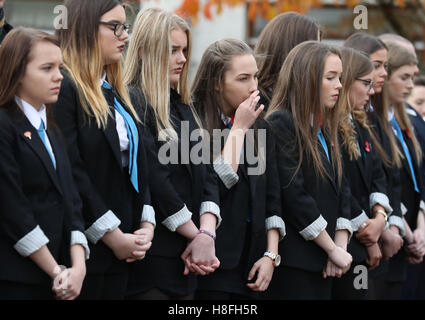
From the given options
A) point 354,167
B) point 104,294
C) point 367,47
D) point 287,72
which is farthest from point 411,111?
point 104,294

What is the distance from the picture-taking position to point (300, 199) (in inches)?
176

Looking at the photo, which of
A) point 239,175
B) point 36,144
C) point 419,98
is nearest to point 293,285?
point 239,175

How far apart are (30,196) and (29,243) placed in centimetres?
20

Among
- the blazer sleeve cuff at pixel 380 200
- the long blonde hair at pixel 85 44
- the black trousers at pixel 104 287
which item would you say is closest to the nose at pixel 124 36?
the long blonde hair at pixel 85 44

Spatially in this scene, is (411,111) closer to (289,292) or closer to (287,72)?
A: (287,72)

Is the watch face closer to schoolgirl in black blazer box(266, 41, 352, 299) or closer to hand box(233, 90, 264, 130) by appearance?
schoolgirl in black blazer box(266, 41, 352, 299)

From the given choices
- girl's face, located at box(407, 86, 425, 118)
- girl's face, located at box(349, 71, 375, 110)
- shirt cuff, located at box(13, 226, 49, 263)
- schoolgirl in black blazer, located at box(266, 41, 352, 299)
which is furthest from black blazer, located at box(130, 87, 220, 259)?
girl's face, located at box(407, 86, 425, 118)

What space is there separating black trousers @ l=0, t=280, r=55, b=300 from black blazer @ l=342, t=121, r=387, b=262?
206 centimetres

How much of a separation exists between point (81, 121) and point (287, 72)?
1.41 meters

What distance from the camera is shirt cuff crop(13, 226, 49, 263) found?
332 centimetres

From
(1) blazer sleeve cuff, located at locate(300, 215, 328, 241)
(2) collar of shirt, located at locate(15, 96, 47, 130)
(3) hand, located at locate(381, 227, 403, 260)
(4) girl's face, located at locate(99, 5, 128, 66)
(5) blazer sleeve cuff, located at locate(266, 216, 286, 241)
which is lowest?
(3) hand, located at locate(381, 227, 403, 260)

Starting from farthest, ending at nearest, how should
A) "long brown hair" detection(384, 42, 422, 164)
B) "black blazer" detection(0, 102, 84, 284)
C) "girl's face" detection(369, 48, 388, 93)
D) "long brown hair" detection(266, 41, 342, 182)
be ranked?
"long brown hair" detection(384, 42, 422, 164) → "girl's face" detection(369, 48, 388, 93) → "long brown hair" detection(266, 41, 342, 182) → "black blazer" detection(0, 102, 84, 284)

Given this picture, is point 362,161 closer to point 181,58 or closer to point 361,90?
point 361,90

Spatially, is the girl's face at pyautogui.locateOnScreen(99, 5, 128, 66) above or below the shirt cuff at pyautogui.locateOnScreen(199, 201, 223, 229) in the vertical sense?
above
